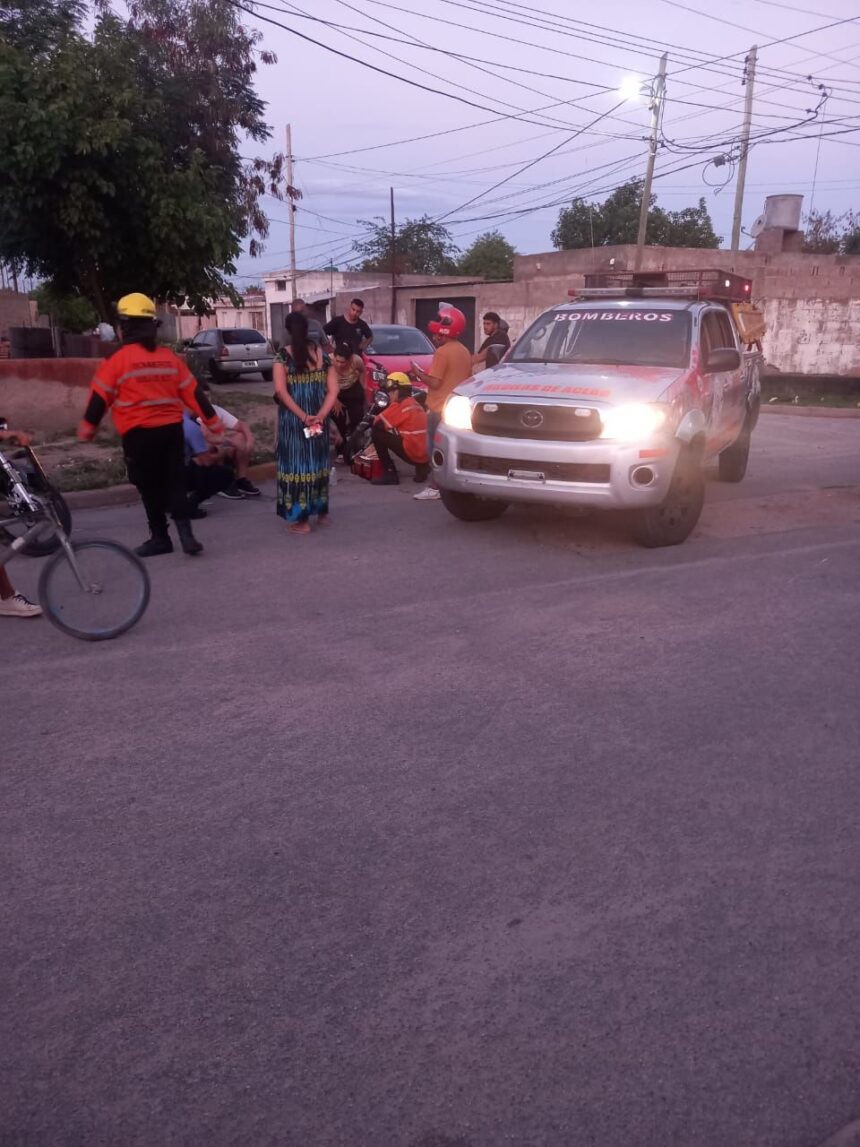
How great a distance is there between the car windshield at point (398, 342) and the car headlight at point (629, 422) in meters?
7.49

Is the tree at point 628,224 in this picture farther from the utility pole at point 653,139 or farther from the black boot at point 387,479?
the black boot at point 387,479

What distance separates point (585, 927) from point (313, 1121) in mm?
1066

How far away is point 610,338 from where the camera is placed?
8477mm

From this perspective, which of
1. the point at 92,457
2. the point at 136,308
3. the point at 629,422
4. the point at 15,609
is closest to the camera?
the point at 15,609

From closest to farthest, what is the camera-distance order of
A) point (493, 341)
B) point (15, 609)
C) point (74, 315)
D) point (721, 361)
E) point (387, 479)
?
point (15, 609) < point (721, 361) < point (387, 479) < point (493, 341) < point (74, 315)

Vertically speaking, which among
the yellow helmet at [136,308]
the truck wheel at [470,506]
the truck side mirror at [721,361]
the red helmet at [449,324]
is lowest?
the truck wheel at [470,506]

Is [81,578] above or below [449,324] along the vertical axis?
below

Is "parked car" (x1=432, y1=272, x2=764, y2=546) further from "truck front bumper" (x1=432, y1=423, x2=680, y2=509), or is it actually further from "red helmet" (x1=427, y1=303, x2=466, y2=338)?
"red helmet" (x1=427, y1=303, x2=466, y2=338)

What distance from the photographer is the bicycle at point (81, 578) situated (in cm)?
555

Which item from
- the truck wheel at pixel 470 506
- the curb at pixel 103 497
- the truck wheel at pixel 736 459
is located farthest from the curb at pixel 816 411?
the curb at pixel 103 497

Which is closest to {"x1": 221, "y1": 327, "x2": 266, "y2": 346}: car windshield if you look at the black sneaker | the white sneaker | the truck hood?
the truck hood

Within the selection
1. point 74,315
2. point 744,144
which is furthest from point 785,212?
point 74,315

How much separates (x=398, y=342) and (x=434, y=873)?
12.0m

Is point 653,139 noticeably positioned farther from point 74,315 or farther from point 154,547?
point 154,547
